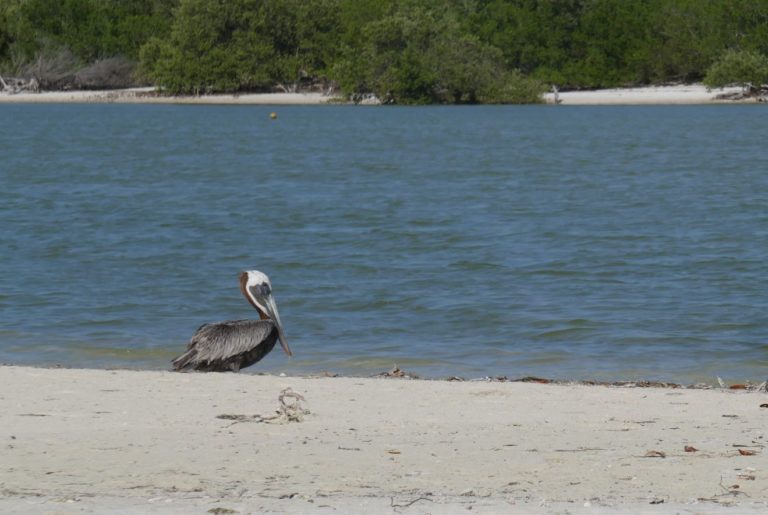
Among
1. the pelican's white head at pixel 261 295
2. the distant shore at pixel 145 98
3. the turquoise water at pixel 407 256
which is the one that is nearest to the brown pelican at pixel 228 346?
the pelican's white head at pixel 261 295

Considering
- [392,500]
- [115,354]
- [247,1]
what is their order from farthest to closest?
[247,1], [115,354], [392,500]

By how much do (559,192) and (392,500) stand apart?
2168 cm

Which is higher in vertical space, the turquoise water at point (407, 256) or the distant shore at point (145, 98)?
the turquoise water at point (407, 256)

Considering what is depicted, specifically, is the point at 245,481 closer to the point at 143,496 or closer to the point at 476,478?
the point at 143,496

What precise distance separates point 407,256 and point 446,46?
53.3 metres

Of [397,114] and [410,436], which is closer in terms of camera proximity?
[410,436]

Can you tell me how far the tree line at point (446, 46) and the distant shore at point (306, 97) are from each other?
0.77 metres

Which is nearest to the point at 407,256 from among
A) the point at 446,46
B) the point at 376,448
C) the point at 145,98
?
the point at 376,448

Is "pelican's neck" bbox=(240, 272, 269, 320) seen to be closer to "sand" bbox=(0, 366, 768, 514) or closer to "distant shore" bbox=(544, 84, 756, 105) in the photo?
"sand" bbox=(0, 366, 768, 514)

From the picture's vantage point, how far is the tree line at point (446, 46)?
228ft

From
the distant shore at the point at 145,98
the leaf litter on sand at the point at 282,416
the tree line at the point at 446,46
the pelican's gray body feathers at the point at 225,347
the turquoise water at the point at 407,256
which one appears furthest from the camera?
the distant shore at the point at 145,98

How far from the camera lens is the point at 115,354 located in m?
10.2

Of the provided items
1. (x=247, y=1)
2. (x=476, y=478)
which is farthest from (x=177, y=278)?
(x=247, y=1)

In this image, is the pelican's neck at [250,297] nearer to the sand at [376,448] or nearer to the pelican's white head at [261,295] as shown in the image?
the pelican's white head at [261,295]
